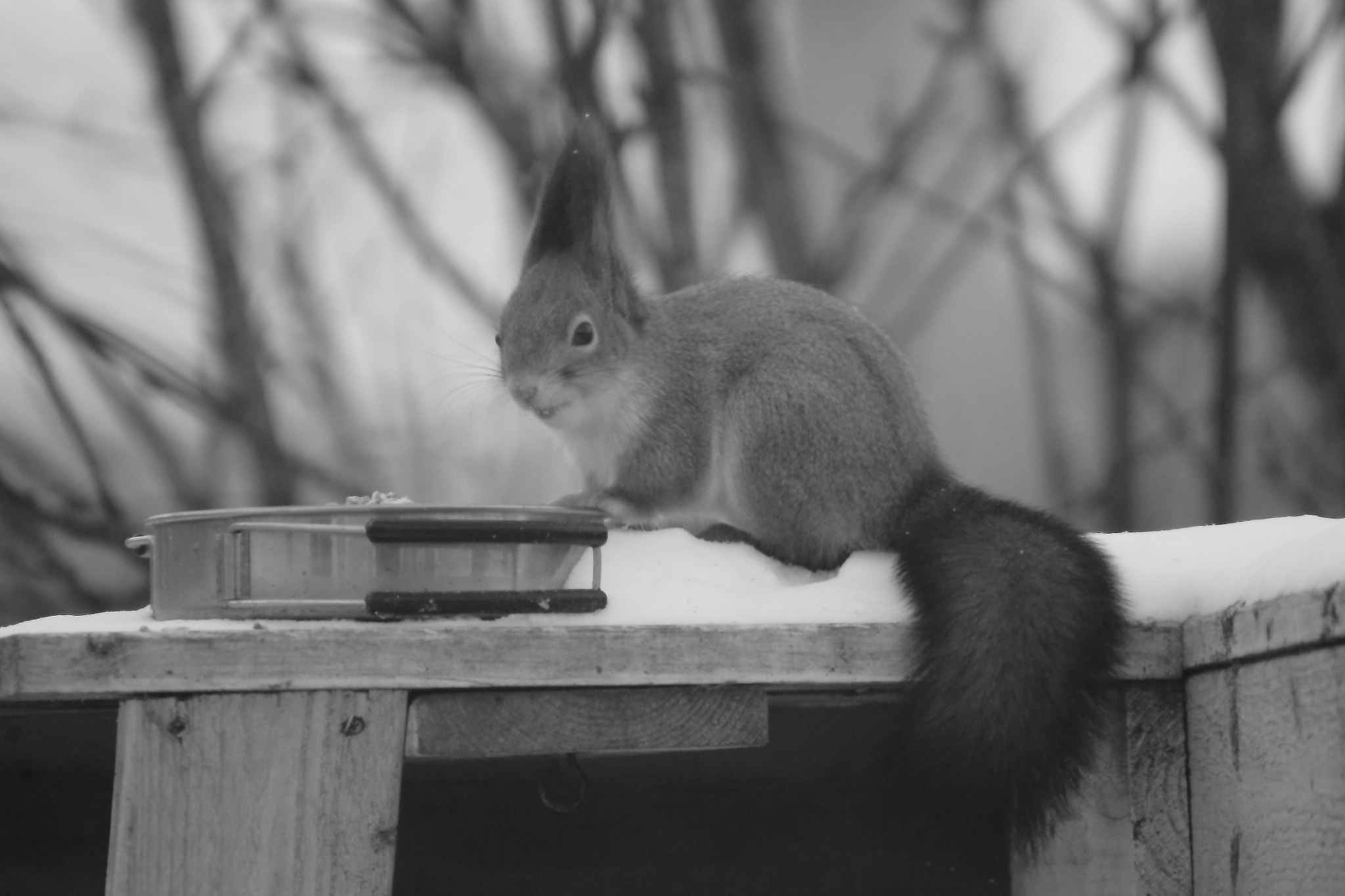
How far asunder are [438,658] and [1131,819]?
644mm

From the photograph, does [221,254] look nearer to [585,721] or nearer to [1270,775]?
[585,721]

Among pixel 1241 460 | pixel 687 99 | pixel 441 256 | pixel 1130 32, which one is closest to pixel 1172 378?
pixel 1241 460

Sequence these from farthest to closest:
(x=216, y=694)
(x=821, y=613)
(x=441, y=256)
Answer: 1. (x=441, y=256)
2. (x=821, y=613)
3. (x=216, y=694)

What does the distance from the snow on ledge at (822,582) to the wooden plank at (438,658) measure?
0.01m

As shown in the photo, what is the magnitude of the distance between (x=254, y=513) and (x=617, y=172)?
2391mm

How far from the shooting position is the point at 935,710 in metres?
1.33

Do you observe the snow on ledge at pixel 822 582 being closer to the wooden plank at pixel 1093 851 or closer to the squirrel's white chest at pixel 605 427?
the wooden plank at pixel 1093 851

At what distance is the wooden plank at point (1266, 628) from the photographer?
3.86 ft

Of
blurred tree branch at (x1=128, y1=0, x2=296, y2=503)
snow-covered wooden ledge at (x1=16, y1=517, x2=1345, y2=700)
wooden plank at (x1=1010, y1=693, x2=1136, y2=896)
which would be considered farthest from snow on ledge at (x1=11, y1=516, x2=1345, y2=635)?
blurred tree branch at (x1=128, y1=0, x2=296, y2=503)

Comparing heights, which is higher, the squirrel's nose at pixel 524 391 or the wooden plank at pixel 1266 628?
the squirrel's nose at pixel 524 391

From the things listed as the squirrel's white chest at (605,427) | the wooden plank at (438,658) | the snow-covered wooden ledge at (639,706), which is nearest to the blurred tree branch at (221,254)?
the squirrel's white chest at (605,427)

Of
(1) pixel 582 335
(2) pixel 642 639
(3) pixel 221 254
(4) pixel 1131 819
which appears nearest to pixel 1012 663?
(4) pixel 1131 819

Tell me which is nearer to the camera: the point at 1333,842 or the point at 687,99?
the point at 1333,842

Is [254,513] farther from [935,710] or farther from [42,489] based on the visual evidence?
[42,489]
